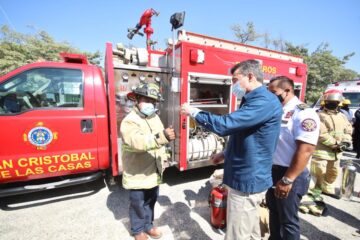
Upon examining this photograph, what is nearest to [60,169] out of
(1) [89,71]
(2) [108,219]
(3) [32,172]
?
(3) [32,172]

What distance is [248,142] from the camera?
4.81 feet

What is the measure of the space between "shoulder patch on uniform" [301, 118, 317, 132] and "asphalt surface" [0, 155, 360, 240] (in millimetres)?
1581

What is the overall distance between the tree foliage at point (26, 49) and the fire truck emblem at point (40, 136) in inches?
547

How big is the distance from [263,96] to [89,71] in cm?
257

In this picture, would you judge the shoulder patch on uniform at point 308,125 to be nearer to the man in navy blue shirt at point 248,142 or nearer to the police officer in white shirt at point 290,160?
the police officer in white shirt at point 290,160

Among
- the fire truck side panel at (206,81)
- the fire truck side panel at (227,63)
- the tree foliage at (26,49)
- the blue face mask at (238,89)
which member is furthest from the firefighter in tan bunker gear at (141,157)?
the tree foliage at (26,49)

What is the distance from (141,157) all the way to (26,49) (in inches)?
773

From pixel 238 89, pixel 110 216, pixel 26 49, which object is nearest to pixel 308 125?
pixel 238 89

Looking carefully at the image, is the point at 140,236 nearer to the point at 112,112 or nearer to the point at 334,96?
the point at 112,112

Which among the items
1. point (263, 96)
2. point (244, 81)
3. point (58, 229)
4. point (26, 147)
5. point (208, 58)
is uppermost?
point (208, 58)

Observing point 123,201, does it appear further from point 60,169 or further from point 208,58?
point 208,58

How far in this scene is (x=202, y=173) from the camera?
13.8ft

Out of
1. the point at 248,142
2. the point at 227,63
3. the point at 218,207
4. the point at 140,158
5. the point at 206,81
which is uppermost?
the point at 227,63

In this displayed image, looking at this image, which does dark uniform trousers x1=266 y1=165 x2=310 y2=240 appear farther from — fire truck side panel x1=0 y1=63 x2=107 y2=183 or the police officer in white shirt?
fire truck side panel x1=0 y1=63 x2=107 y2=183
